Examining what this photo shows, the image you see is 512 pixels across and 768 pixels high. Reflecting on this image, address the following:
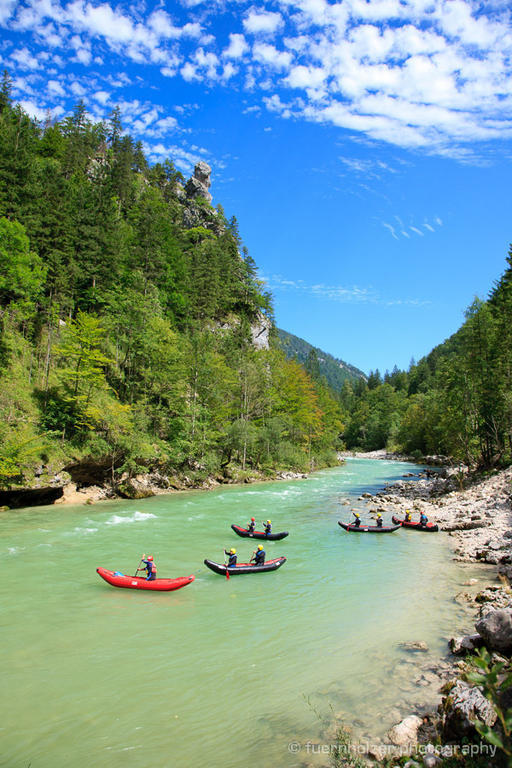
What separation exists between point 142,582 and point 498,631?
8.89m

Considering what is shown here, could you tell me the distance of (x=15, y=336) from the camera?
27.6m

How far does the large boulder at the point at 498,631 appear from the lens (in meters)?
6.89

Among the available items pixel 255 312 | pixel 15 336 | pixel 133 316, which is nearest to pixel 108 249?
pixel 133 316

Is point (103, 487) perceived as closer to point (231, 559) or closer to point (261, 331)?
point (231, 559)

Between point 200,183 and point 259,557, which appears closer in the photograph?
point 259,557

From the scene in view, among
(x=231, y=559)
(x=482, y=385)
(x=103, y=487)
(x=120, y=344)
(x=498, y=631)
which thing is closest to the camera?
(x=498, y=631)

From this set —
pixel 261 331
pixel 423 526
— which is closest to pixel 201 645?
pixel 423 526

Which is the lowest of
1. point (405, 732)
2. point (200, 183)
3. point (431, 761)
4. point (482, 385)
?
point (405, 732)

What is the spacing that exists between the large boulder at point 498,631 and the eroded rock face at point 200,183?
8296 cm

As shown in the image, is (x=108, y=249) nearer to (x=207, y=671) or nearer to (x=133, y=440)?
(x=133, y=440)

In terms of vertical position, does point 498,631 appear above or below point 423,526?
above

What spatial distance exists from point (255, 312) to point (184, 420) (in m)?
31.1

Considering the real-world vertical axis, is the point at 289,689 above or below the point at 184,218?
below

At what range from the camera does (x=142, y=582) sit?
1157 cm
